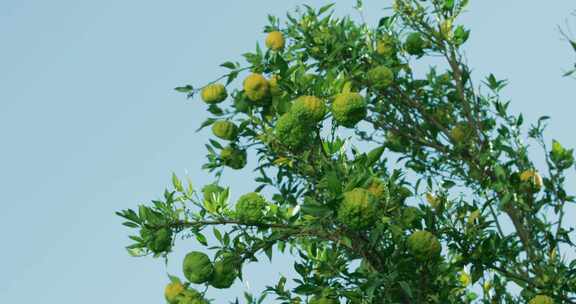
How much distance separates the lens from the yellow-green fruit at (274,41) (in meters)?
4.80

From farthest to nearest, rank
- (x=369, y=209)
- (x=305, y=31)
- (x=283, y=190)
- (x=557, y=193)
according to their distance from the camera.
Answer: (x=305, y=31) → (x=557, y=193) → (x=283, y=190) → (x=369, y=209)

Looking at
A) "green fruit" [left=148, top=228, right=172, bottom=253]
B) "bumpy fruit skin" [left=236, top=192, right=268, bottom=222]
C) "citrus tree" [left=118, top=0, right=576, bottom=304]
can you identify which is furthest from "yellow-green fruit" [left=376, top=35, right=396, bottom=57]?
"green fruit" [left=148, top=228, right=172, bottom=253]

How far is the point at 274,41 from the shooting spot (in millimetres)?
4809

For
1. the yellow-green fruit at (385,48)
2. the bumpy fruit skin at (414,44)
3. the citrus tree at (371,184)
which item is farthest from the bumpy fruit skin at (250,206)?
the bumpy fruit skin at (414,44)

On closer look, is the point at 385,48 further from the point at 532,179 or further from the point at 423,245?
the point at 423,245

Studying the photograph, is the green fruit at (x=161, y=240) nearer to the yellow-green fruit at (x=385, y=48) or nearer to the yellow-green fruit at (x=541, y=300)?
the yellow-green fruit at (x=541, y=300)

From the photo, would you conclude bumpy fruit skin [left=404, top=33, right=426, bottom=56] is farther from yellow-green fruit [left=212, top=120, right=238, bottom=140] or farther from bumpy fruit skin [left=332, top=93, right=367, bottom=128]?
bumpy fruit skin [left=332, top=93, right=367, bottom=128]

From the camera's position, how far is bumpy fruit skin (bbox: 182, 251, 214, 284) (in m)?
3.10

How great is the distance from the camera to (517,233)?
436cm

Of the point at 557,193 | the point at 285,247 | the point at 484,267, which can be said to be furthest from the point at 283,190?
the point at 557,193

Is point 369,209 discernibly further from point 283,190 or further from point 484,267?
point 484,267

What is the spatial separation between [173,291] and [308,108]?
0.88 m

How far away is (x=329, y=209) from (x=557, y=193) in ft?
7.14

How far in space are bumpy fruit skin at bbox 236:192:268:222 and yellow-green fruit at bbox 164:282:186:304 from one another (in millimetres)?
360
